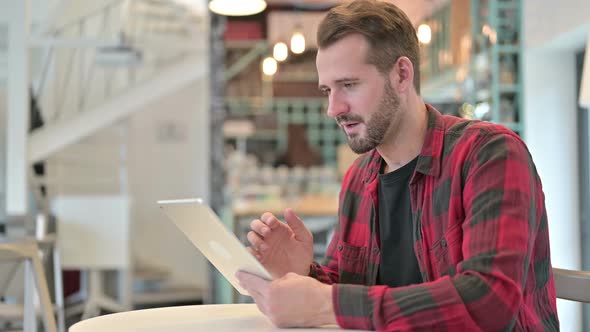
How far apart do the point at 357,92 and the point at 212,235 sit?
438 millimetres

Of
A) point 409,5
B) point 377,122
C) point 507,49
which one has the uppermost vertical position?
point 409,5

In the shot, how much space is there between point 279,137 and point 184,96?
1.84 metres

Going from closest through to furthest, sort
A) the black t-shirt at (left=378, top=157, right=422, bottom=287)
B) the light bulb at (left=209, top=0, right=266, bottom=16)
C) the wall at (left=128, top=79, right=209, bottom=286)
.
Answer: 1. the black t-shirt at (left=378, top=157, right=422, bottom=287)
2. the light bulb at (left=209, top=0, right=266, bottom=16)
3. the wall at (left=128, top=79, right=209, bottom=286)

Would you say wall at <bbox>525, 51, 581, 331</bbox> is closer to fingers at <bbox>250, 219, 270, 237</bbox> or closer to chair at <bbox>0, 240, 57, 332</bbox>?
chair at <bbox>0, 240, 57, 332</bbox>

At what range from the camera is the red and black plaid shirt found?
125 cm

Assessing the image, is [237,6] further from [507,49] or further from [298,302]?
[298,302]

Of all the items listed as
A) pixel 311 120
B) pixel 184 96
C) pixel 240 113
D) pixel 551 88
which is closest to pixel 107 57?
pixel 184 96

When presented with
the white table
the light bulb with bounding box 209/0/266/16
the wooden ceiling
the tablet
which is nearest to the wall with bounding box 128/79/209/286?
the wooden ceiling

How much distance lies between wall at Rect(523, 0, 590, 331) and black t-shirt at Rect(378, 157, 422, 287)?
3.24 metres

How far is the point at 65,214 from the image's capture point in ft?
22.5

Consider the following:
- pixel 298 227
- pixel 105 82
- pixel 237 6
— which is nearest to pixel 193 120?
pixel 105 82

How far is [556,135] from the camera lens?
467 cm

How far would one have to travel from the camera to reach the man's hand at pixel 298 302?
50.4 inches

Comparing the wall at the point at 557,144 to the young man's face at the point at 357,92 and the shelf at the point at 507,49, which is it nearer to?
the shelf at the point at 507,49
